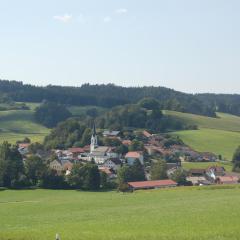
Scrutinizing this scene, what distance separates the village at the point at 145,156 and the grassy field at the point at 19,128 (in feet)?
80.6

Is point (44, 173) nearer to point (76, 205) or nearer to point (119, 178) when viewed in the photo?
point (119, 178)

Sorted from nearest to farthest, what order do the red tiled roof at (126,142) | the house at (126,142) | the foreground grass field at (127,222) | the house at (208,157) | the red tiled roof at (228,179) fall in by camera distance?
1. the foreground grass field at (127,222)
2. the red tiled roof at (228,179)
3. the house at (208,157)
4. the house at (126,142)
5. the red tiled roof at (126,142)

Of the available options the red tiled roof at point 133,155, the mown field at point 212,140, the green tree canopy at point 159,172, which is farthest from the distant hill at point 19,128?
the green tree canopy at point 159,172

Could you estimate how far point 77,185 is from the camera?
82.7 meters

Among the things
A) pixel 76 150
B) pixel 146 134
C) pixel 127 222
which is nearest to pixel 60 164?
pixel 76 150

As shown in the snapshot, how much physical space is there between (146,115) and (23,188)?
9275cm

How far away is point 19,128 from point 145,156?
68.1 metres

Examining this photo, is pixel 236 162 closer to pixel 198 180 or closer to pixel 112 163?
pixel 198 180

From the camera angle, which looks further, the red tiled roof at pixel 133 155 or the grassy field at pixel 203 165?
the red tiled roof at pixel 133 155

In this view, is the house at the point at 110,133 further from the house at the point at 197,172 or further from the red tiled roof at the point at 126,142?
the house at the point at 197,172

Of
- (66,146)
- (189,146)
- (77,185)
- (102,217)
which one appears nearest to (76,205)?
(102,217)

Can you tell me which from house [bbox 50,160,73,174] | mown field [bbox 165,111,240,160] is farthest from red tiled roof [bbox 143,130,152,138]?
house [bbox 50,160,73,174]

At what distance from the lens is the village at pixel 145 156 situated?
101 m

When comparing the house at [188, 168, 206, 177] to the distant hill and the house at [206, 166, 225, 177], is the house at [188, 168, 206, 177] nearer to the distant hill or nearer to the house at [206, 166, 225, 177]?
the house at [206, 166, 225, 177]
